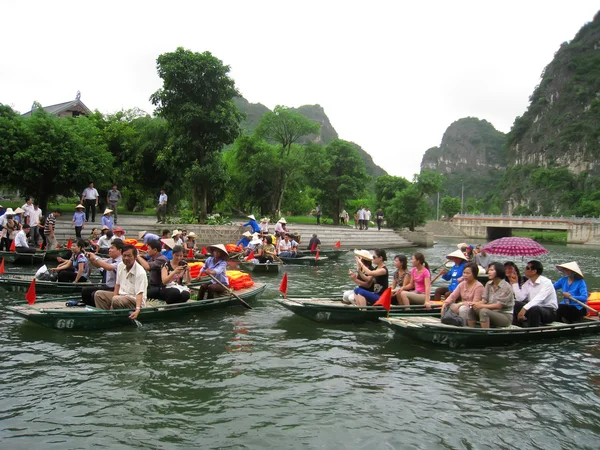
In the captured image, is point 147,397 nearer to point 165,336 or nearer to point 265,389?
point 265,389

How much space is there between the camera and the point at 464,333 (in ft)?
25.3

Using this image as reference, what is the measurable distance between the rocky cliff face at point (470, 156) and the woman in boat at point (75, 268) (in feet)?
508

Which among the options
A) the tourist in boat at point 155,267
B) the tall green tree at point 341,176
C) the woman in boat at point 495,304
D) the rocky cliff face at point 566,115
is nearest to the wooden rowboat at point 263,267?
the tourist in boat at point 155,267

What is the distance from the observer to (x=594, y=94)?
102m

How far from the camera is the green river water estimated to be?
198 inches

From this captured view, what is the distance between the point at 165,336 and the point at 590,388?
261 inches

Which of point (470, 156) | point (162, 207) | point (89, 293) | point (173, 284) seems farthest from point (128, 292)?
point (470, 156)

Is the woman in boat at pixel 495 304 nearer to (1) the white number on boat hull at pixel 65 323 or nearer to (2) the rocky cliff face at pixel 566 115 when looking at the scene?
(1) the white number on boat hull at pixel 65 323

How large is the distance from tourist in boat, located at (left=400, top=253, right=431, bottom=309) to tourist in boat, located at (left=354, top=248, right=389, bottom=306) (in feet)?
1.62

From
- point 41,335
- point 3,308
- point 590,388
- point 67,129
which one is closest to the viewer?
point 590,388

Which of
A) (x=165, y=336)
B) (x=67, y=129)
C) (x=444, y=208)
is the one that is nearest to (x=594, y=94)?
(x=444, y=208)

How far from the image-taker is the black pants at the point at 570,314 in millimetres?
8891

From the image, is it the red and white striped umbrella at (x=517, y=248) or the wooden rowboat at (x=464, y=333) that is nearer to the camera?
the wooden rowboat at (x=464, y=333)

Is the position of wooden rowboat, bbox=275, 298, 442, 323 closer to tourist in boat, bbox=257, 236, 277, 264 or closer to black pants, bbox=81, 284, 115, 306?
black pants, bbox=81, 284, 115, 306
